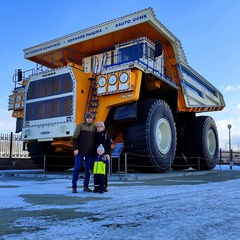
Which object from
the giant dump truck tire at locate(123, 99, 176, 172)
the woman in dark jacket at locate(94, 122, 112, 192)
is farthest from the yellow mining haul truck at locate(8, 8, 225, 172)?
the woman in dark jacket at locate(94, 122, 112, 192)

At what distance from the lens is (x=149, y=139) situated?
8.80 metres

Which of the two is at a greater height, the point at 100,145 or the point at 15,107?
the point at 15,107

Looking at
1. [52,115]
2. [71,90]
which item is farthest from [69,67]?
[52,115]

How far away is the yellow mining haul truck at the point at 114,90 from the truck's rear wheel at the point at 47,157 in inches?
1.3

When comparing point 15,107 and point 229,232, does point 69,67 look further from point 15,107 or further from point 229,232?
point 229,232

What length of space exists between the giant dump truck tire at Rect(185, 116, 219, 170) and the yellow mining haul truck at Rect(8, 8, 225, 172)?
1131mm

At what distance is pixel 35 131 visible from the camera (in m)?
9.59

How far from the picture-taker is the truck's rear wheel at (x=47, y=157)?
10.7m

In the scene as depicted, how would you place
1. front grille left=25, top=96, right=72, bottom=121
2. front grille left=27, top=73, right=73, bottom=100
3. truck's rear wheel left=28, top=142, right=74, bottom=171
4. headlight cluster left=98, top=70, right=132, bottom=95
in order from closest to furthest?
headlight cluster left=98, top=70, right=132, bottom=95 < front grille left=25, top=96, right=72, bottom=121 < front grille left=27, top=73, right=73, bottom=100 < truck's rear wheel left=28, top=142, right=74, bottom=171

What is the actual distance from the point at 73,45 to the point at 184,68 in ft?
14.0

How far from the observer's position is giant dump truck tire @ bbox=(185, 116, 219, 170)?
1294 centimetres

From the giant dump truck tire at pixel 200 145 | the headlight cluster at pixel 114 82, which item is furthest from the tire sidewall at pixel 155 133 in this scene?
the giant dump truck tire at pixel 200 145

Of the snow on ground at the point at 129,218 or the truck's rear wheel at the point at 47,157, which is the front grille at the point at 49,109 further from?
the snow on ground at the point at 129,218

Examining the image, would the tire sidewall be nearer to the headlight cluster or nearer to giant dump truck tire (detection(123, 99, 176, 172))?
giant dump truck tire (detection(123, 99, 176, 172))
